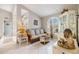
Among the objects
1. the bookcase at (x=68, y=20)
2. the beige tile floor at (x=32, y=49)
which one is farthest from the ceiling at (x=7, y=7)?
the bookcase at (x=68, y=20)

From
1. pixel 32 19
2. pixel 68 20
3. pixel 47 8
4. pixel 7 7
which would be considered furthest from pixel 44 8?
pixel 7 7

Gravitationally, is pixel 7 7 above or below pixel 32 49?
above

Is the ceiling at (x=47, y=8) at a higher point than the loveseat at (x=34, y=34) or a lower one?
higher

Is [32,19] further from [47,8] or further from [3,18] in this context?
[3,18]

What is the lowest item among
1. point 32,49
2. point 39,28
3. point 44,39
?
point 32,49

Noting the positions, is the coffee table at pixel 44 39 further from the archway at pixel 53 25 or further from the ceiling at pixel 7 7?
the ceiling at pixel 7 7

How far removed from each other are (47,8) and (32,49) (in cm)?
69

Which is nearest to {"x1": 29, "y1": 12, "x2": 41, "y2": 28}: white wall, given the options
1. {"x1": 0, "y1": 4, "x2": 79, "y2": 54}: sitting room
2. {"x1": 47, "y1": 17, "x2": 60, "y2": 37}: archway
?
{"x1": 0, "y1": 4, "x2": 79, "y2": 54}: sitting room

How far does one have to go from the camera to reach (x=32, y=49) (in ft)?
6.88

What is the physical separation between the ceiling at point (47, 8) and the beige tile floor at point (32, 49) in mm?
451

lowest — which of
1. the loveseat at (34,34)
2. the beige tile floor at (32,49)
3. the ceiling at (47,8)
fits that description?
the beige tile floor at (32,49)

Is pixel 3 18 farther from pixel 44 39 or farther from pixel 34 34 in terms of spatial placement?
pixel 44 39

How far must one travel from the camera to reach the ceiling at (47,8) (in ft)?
6.77
